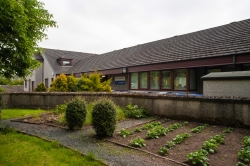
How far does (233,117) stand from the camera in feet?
21.1

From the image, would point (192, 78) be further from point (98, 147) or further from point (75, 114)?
point (98, 147)

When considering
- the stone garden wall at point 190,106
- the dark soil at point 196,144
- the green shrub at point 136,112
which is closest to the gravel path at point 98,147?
the dark soil at point 196,144

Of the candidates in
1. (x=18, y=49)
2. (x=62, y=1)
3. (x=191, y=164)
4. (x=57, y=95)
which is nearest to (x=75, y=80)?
(x=57, y=95)

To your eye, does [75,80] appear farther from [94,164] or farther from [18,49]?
[94,164]

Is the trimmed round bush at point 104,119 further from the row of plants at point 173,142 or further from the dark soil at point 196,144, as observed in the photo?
the row of plants at point 173,142

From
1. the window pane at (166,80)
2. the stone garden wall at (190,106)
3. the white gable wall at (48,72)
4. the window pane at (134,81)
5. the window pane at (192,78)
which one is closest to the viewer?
the stone garden wall at (190,106)

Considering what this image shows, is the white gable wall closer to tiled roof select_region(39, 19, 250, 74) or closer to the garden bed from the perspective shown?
tiled roof select_region(39, 19, 250, 74)

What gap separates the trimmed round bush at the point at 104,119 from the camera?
5703mm

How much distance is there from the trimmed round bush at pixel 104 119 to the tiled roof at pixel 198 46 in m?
9.47

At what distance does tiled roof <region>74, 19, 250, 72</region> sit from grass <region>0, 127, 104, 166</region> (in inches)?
437

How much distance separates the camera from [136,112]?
879 centimetres

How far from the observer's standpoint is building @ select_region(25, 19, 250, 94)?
39.9 ft

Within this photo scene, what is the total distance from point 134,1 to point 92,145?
32.2 feet

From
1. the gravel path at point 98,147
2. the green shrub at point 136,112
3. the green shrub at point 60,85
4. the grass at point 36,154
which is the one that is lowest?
the grass at point 36,154
